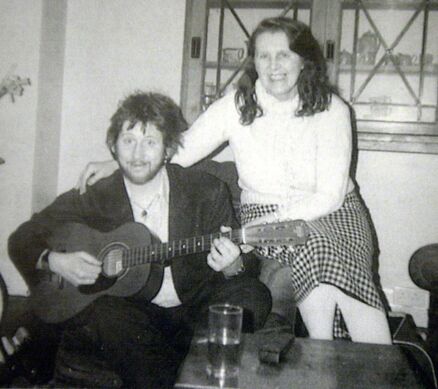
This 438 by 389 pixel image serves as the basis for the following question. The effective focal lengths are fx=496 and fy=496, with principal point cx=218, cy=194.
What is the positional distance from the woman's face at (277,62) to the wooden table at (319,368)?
880mm

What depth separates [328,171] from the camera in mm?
1530

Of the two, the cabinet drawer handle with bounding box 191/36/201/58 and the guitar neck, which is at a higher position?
the cabinet drawer handle with bounding box 191/36/201/58

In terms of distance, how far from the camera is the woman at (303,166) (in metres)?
1.39

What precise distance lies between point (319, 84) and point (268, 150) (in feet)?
0.91

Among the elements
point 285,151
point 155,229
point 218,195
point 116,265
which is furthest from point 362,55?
Result: point 116,265

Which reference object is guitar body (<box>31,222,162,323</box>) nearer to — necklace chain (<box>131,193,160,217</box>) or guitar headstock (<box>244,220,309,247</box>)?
necklace chain (<box>131,193,160,217</box>)

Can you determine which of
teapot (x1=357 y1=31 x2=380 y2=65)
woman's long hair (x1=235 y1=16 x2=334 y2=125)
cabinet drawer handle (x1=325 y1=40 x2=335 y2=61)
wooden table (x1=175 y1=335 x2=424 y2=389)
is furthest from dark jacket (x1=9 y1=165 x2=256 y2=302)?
teapot (x1=357 y1=31 x2=380 y2=65)

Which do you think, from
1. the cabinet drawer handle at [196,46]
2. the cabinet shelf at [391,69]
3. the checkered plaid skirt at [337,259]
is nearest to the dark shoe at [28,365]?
the checkered plaid skirt at [337,259]

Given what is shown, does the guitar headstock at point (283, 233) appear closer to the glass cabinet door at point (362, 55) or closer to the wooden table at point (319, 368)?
the wooden table at point (319, 368)

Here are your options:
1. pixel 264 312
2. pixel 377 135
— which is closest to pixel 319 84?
pixel 377 135

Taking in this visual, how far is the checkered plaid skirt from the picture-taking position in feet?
4.50

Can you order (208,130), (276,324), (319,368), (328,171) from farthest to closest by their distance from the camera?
(208,130), (328,171), (276,324), (319,368)

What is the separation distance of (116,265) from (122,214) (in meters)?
0.16

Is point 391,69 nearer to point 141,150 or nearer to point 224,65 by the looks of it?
point 224,65
